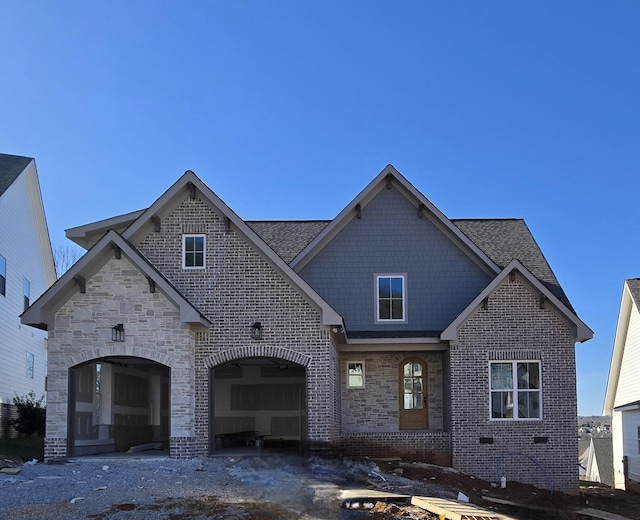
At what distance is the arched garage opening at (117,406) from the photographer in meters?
20.3

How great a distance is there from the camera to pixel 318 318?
67.0 feet

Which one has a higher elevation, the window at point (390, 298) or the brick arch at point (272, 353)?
the window at point (390, 298)

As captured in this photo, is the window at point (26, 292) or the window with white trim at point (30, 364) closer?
the window at point (26, 292)

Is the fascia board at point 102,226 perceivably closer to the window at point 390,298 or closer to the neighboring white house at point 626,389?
the window at point 390,298

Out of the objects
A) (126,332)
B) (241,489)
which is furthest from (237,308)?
(241,489)

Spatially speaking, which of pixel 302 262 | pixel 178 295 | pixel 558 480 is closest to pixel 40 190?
pixel 302 262

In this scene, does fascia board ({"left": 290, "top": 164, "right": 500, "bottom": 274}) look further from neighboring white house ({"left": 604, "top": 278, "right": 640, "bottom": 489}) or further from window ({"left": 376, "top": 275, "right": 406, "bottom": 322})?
neighboring white house ({"left": 604, "top": 278, "right": 640, "bottom": 489})

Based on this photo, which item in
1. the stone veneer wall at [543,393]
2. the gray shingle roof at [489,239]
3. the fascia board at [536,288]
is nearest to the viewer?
the stone veneer wall at [543,393]

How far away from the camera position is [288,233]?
27.6m

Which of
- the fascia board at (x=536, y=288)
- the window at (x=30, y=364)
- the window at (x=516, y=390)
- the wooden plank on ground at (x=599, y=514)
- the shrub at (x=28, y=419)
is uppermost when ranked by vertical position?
the fascia board at (x=536, y=288)

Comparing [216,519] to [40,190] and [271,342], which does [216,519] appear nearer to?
[271,342]

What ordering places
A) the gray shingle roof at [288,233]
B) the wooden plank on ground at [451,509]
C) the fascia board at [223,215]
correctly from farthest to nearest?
the gray shingle roof at [288,233] → the fascia board at [223,215] → the wooden plank on ground at [451,509]

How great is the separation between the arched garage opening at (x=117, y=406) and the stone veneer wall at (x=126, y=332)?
38cm

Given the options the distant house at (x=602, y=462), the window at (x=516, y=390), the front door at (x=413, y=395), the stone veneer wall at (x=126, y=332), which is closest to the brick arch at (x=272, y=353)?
the stone veneer wall at (x=126, y=332)
